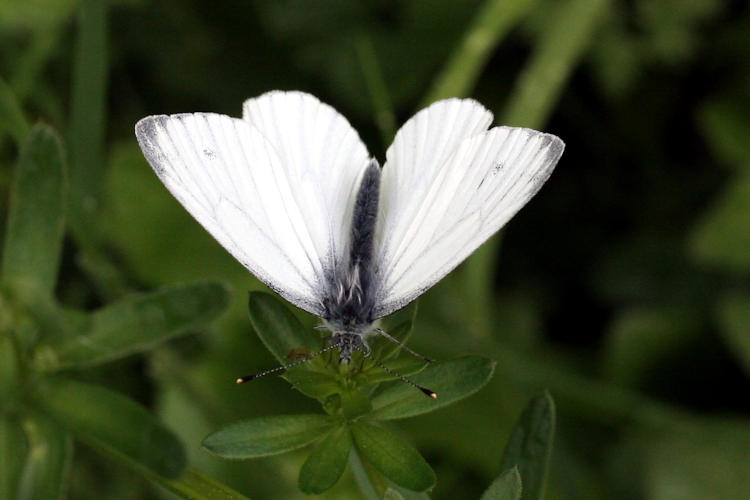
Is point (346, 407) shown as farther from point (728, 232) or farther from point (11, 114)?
point (728, 232)

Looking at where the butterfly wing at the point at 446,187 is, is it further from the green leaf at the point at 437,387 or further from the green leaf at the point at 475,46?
the green leaf at the point at 475,46

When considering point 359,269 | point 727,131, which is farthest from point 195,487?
point 727,131

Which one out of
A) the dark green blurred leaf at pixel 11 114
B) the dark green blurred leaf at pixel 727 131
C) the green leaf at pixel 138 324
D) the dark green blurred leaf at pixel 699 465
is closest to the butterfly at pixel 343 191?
the green leaf at pixel 138 324

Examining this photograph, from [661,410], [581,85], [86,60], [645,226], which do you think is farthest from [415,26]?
[661,410]

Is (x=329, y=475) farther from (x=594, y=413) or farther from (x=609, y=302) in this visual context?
(x=609, y=302)

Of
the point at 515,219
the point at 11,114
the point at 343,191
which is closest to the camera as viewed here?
the point at 343,191

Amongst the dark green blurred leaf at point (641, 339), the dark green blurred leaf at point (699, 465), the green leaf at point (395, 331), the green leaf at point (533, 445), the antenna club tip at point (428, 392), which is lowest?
the dark green blurred leaf at point (699, 465)

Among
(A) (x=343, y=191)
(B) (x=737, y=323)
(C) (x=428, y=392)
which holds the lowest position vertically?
(B) (x=737, y=323)
